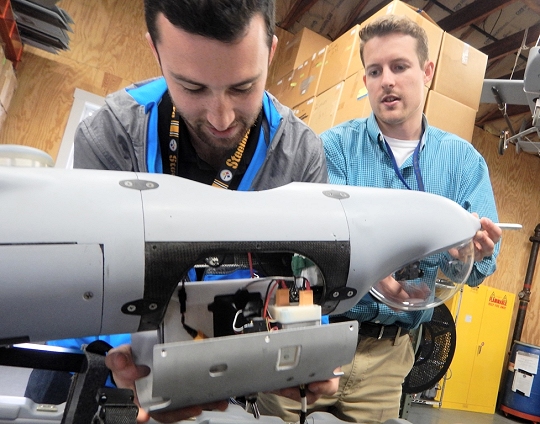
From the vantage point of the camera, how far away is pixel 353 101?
8.25 feet

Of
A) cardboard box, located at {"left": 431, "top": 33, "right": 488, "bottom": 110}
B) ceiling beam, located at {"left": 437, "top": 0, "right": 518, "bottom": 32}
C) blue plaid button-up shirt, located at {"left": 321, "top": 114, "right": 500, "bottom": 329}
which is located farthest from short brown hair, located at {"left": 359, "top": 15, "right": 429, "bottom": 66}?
ceiling beam, located at {"left": 437, "top": 0, "right": 518, "bottom": 32}

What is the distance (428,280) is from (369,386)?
26.5 inches

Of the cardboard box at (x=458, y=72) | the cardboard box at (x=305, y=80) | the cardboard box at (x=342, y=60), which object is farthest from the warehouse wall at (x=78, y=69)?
the cardboard box at (x=458, y=72)

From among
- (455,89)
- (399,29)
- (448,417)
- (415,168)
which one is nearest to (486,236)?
(415,168)

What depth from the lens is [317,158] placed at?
1.03m

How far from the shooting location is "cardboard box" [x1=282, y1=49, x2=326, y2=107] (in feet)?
10.4

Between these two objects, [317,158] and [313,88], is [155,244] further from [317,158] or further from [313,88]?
[313,88]

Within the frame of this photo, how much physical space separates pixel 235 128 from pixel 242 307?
0.39m

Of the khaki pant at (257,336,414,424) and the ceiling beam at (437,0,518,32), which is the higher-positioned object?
the ceiling beam at (437,0,518,32)

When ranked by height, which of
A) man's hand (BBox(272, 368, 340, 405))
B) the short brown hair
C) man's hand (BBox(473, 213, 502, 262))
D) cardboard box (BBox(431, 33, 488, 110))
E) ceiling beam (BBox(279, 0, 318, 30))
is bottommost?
man's hand (BBox(272, 368, 340, 405))

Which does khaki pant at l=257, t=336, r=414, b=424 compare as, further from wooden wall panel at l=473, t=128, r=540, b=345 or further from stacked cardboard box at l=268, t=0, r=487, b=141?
wooden wall panel at l=473, t=128, r=540, b=345

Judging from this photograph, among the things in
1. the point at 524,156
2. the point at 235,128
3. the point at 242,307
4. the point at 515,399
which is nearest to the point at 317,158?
the point at 235,128

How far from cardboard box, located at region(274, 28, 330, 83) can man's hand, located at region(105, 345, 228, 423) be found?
11.4ft

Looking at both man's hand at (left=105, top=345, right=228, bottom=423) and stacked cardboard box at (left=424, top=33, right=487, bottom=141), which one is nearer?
man's hand at (left=105, top=345, right=228, bottom=423)
